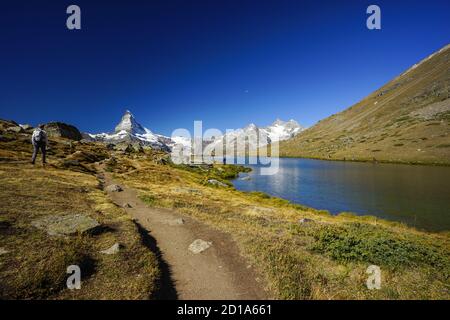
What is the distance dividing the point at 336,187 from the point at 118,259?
61566 mm

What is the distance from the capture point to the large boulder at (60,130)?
300 feet

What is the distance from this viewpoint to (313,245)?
50.9ft

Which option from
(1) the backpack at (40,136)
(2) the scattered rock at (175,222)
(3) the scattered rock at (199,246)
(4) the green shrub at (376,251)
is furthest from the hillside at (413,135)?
(1) the backpack at (40,136)

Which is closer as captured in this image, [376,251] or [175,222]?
[376,251]

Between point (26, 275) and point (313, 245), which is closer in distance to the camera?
point (26, 275)

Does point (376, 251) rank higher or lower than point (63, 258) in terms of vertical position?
lower

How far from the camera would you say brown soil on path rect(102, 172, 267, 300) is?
10062mm

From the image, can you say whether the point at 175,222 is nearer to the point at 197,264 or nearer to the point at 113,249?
the point at 197,264

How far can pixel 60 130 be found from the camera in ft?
308

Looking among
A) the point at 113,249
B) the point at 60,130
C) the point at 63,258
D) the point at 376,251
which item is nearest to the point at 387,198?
Answer: the point at 376,251

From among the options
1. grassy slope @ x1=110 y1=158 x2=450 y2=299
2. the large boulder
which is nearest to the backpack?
grassy slope @ x1=110 y1=158 x2=450 y2=299

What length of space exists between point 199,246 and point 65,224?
799cm
